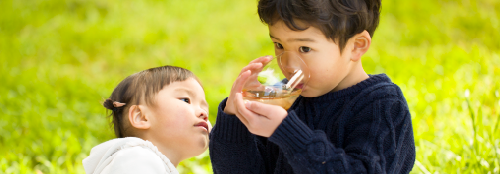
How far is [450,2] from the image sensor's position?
7562mm

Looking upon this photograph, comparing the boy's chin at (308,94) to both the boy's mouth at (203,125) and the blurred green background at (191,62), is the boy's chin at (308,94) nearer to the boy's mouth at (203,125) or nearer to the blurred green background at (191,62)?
the boy's mouth at (203,125)

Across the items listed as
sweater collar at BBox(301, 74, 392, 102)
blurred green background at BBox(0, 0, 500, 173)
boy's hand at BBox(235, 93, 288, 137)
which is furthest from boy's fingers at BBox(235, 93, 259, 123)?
blurred green background at BBox(0, 0, 500, 173)

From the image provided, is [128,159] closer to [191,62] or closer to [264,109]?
[264,109]

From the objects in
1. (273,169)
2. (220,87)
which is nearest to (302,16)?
(273,169)

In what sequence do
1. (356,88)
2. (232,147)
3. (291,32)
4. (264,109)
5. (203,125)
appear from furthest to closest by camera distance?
1. (203,125)
2. (232,147)
3. (356,88)
4. (291,32)
5. (264,109)

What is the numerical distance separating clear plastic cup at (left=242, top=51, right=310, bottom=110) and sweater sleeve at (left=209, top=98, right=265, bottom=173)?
23 centimetres

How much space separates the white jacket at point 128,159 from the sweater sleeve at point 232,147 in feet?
0.76

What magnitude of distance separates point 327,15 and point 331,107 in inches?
16.4

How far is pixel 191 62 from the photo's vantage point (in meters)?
5.14

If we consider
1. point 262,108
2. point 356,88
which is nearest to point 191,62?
point 356,88

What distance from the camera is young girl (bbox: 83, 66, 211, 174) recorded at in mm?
2162

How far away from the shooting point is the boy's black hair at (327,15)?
1.77 m

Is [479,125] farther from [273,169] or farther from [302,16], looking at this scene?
[302,16]

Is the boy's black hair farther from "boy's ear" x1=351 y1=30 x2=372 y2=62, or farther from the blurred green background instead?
the blurred green background
